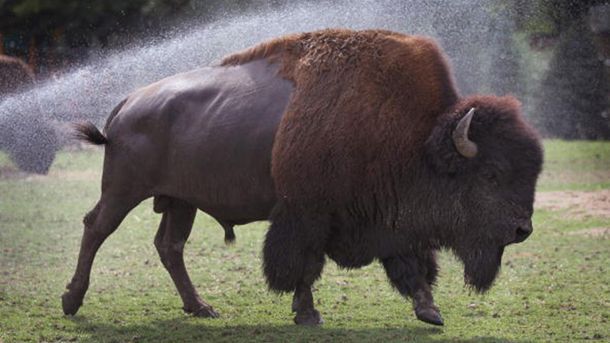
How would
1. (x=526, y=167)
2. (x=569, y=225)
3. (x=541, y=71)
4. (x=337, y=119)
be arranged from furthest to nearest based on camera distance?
(x=541, y=71)
(x=569, y=225)
(x=337, y=119)
(x=526, y=167)

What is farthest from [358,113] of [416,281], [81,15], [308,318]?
[81,15]

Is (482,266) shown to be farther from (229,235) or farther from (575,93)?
(575,93)

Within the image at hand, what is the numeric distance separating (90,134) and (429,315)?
9.82 feet

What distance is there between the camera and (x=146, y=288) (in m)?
9.54

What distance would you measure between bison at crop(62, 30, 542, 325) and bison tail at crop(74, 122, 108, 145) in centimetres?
1

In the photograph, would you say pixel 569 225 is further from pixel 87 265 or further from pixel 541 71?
pixel 541 71

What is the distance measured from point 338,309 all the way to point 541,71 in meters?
14.8

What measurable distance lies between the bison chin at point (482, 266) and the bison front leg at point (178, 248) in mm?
2070

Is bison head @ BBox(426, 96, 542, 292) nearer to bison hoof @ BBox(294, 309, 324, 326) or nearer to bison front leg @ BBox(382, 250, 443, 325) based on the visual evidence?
bison front leg @ BBox(382, 250, 443, 325)

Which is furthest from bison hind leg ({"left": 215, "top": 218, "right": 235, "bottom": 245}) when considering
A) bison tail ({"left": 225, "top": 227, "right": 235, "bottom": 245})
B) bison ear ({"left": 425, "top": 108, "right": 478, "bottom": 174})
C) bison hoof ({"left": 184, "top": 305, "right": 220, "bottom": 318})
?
bison ear ({"left": 425, "top": 108, "right": 478, "bottom": 174})

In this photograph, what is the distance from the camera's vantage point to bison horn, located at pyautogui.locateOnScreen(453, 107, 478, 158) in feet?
23.5

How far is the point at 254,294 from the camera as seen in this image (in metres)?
9.24

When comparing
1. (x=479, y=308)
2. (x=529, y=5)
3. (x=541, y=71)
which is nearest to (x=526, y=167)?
(x=479, y=308)

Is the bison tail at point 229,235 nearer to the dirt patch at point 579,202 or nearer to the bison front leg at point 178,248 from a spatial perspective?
the bison front leg at point 178,248
